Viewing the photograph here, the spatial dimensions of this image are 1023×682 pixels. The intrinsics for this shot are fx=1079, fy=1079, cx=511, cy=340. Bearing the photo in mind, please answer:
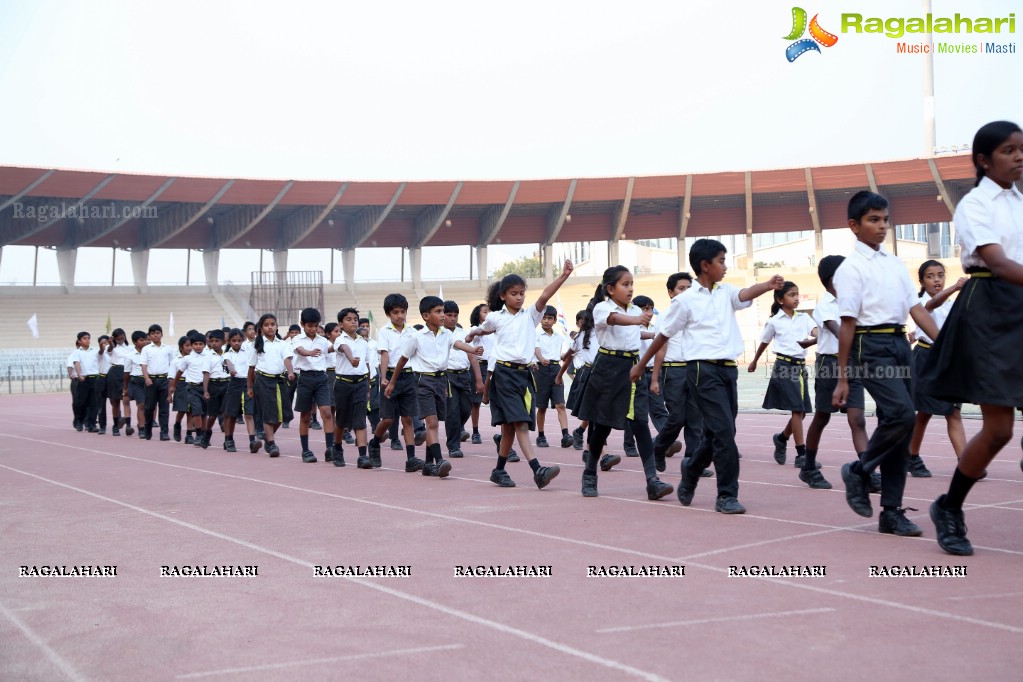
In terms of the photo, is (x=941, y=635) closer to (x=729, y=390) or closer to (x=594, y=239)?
(x=729, y=390)

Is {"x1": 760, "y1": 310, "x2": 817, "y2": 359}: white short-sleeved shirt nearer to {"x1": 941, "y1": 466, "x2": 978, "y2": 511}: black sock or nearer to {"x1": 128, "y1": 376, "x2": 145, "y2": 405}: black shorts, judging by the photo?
{"x1": 941, "y1": 466, "x2": 978, "y2": 511}: black sock

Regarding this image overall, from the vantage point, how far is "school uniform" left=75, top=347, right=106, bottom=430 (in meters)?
19.4

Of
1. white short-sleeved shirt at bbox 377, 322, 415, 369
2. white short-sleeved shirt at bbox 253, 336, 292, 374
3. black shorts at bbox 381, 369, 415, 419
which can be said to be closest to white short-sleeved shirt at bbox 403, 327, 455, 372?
white short-sleeved shirt at bbox 377, 322, 415, 369

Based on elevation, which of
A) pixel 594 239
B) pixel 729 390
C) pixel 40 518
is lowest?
pixel 40 518

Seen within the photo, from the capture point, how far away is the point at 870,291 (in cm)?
636

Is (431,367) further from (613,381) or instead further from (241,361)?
(241,361)

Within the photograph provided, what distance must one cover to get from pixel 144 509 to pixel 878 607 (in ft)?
19.2

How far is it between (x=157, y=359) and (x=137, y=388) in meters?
1.81

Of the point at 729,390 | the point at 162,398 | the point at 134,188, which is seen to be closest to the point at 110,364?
the point at 162,398

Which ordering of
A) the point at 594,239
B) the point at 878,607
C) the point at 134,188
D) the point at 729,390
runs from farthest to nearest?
the point at 594,239 → the point at 134,188 → the point at 729,390 → the point at 878,607

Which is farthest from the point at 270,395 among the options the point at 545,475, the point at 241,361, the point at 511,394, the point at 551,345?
the point at 545,475

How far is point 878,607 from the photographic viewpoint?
437cm

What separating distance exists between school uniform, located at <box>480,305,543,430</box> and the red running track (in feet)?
2.19

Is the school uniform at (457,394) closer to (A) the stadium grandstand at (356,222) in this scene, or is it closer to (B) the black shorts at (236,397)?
(B) the black shorts at (236,397)
